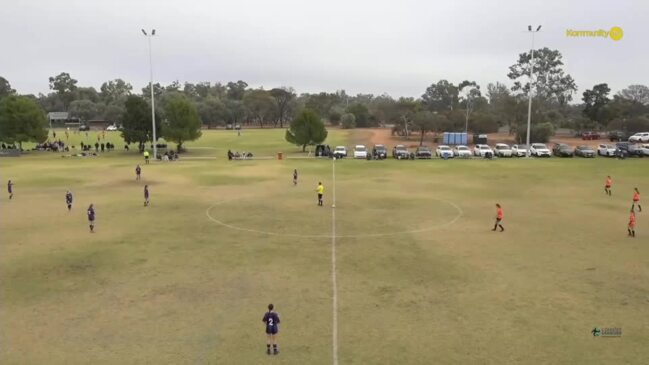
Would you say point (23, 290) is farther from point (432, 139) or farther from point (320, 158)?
point (432, 139)

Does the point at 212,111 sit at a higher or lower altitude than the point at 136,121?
higher

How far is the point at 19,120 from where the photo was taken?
71.7m

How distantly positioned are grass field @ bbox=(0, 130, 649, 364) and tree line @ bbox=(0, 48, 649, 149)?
1511 inches

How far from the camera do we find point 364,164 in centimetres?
5934

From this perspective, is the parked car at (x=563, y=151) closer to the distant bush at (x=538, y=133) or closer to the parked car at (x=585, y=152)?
the parked car at (x=585, y=152)

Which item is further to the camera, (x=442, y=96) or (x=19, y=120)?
(x=442, y=96)

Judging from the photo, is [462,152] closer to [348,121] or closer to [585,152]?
[585,152]

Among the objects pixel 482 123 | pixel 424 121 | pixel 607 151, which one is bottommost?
pixel 607 151

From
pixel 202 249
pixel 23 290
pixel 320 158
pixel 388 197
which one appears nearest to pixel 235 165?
pixel 320 158

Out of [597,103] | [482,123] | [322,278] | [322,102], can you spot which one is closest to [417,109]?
[482,123]

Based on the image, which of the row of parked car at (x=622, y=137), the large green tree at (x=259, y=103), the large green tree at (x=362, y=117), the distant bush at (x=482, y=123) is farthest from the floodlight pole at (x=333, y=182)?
the large green tree at (x=259, y=103)

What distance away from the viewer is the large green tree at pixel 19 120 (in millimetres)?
71625

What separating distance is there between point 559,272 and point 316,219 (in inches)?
538

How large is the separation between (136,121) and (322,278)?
61616 mm
